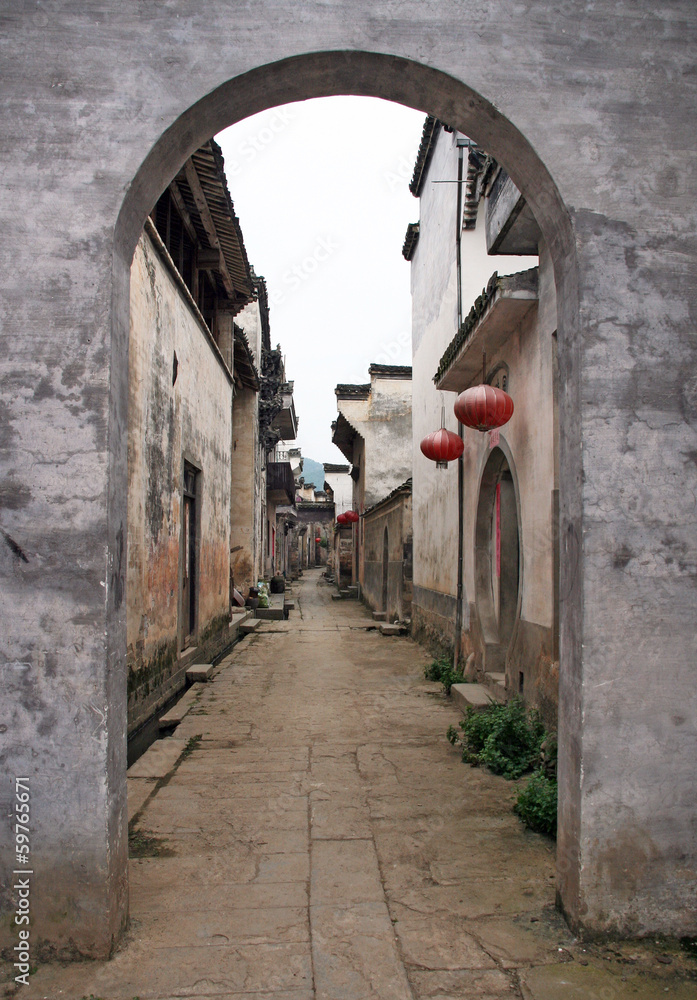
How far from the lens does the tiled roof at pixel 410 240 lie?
1286cm

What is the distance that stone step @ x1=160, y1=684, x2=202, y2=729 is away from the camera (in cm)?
620

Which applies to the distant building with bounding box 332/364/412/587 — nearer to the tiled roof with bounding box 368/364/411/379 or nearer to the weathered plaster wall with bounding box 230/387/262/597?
the tiled roof with bounding box 368/364/411/379

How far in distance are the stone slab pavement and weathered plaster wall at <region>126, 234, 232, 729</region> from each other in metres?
1.26

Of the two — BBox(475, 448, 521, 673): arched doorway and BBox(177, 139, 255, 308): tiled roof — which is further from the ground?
BBox(177, 139, 255, 308): tiled roof

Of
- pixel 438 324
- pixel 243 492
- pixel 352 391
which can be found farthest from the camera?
pixel 352 391

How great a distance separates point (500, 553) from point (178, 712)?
3.52 meters

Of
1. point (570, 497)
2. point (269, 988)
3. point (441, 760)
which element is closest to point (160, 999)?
point (269, 988)

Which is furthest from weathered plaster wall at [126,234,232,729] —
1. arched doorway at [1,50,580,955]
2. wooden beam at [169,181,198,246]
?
arched doorway at [1,50,580,955]

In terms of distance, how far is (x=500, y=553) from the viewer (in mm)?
7016

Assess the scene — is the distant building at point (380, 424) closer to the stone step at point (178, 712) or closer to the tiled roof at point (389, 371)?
the tiled roof at point (389, 371)

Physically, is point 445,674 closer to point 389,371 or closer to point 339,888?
point 339,888

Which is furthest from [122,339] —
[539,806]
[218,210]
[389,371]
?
[389,371]

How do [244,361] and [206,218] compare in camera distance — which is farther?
[244,361]

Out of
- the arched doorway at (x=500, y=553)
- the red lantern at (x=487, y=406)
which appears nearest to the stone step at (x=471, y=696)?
the arched doorway at (x=500, y=553)
